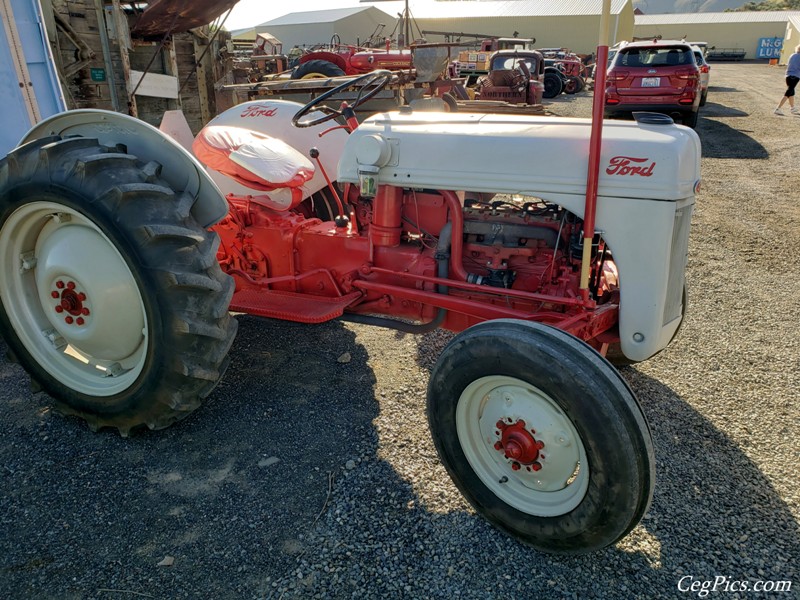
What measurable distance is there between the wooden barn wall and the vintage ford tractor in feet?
13.4

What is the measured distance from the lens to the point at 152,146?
2861mm

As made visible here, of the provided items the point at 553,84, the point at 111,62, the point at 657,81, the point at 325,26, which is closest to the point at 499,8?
the point at 325,26

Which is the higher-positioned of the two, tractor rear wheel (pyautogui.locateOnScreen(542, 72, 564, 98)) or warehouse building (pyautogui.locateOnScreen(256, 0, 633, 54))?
warehouse building (pyautogui.locateOnScreen(256, 0, 633, 54))

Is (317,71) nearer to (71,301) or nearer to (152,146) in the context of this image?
(152,146)

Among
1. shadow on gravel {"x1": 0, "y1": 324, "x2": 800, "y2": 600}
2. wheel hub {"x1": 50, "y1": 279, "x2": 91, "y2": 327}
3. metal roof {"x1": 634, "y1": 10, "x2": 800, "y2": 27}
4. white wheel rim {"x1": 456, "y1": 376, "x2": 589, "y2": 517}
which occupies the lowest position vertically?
shadow on gravel {"x1": 0, "y1": 324, "x2": 800, "y2": 600}

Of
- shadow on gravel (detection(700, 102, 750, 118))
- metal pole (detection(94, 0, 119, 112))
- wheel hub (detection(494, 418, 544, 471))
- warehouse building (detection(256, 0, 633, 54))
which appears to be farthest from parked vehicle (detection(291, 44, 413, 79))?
warehouse building (detection(256, 0, 633, 54))

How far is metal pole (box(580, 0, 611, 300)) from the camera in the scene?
202 centimetres

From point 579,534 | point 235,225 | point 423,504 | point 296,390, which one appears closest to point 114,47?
point 235,225

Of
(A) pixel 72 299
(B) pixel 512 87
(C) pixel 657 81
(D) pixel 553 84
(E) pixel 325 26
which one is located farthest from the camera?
(E) pixel 325 26

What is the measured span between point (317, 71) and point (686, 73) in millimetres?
6728

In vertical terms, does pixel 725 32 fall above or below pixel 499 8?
below

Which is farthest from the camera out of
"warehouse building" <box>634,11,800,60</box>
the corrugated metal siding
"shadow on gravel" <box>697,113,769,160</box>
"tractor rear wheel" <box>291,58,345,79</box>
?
the corrugated metal siding

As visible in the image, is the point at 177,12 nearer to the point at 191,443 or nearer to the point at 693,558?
the point at 191,443

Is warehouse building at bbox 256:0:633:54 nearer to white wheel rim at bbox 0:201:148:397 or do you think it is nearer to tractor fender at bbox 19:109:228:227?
tractor fender at bbox 19:109:228:227
